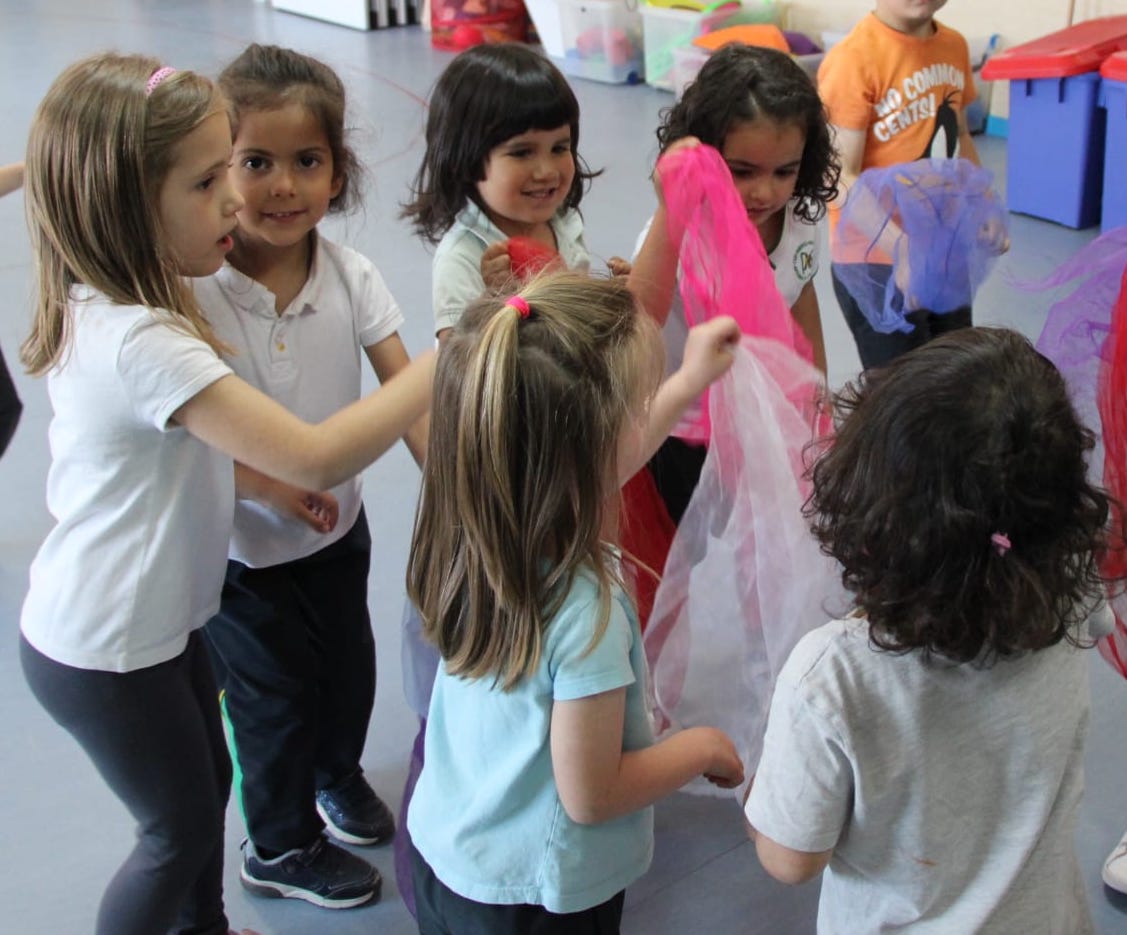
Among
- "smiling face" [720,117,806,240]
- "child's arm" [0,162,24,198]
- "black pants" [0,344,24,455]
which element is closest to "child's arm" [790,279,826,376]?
"smiling face" [720,117,806,240]

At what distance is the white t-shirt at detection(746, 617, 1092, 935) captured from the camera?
84 centimetres

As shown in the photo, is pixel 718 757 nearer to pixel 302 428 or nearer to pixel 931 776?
pixel 931 776

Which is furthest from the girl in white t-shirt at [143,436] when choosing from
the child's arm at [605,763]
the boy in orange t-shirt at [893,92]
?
the boy in orange t-shirt at [893,92]

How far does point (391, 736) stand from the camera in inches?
69.2

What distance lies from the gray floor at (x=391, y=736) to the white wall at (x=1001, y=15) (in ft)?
1.25

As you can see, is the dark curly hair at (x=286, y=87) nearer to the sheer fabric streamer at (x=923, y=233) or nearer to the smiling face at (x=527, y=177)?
the smiling face at (x=527, y=177)

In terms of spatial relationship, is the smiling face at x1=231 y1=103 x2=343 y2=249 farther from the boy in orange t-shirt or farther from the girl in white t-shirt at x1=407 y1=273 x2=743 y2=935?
the boy in orange t-shirt

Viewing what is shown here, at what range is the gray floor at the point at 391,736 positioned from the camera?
1.48 m

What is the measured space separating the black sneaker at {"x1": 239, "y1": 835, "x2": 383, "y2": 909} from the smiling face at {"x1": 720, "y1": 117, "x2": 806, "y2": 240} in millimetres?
915

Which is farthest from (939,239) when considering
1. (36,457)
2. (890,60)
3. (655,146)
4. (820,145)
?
(655,146)

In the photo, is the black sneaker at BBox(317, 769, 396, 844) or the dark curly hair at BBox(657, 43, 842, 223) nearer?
the dark curly hair at BBox(657, 43, 842, 223)

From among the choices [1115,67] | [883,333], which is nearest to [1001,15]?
[1115,67]

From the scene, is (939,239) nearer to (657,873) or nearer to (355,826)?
(657,873)

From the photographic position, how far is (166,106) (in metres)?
1.05
